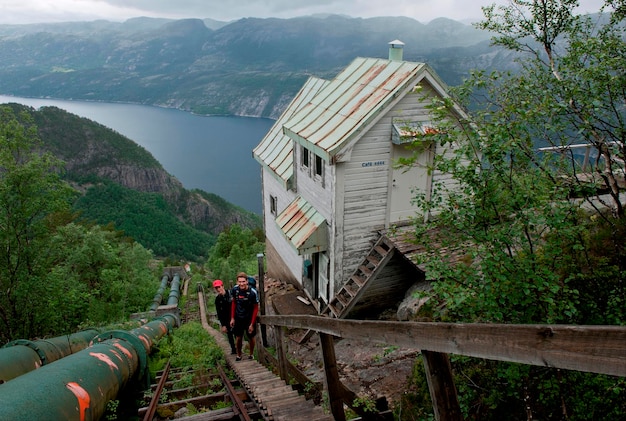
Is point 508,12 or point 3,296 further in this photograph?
point 3,296

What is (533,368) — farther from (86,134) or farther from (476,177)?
(86,134)

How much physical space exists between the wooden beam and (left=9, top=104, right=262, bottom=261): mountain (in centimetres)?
8829

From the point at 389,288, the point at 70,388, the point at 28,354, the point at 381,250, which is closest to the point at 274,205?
the point at 389,288

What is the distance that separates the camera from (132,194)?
108m

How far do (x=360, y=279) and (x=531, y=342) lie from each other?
1099cm

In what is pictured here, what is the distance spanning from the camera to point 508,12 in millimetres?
7926

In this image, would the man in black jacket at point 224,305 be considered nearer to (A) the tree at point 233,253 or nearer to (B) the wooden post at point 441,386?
(B) the wooden post at point 441,386

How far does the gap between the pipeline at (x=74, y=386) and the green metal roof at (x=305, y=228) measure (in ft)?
21.8

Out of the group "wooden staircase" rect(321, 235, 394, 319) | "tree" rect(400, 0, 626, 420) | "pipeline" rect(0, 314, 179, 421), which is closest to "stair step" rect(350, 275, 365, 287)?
"wooden staircase" rect(321, 235, 394, 319)

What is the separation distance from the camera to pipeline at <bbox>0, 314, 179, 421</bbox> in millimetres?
3645

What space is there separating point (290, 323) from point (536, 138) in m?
4.10

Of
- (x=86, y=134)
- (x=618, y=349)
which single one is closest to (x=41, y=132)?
(x=86, y=134)

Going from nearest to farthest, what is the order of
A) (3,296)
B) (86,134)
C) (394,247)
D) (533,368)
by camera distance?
1. (533,368)
2. (394,247)
3. (3,296)
4. (86,134)

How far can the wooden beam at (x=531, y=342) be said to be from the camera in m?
1.56
